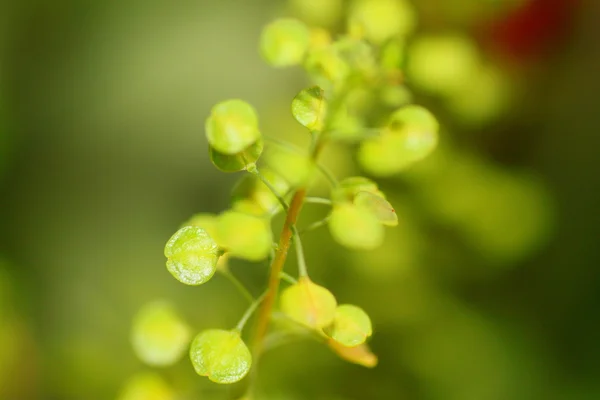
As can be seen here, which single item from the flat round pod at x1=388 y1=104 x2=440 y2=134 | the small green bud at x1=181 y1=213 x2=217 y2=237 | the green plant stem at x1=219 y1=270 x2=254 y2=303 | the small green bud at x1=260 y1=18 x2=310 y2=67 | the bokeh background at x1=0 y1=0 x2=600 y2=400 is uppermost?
the small green bud at x1=260 y1=18 x2=310 y2=67

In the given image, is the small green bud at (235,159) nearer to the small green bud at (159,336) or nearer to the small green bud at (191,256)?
the small green bud at (191,256)

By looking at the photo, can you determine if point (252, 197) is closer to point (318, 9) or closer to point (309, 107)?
point (309, 107)

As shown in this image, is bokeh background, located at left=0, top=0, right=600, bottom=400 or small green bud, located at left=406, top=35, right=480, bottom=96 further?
bokeh background, located at left=0, top=0, right=600, bottom=400

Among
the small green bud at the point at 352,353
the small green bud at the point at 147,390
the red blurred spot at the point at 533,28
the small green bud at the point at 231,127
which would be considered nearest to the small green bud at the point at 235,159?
the small green bud at the point at 231,127

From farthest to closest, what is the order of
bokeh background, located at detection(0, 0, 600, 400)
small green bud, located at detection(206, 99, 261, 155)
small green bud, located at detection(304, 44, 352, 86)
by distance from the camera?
bokeh background, located at detection(0, 0, 600, 400) → small green bud, located at detection(304, 44, 352, 86) → small green bud, located at detection(206, 99, 261, 155)

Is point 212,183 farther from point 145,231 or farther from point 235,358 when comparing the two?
point 235,358

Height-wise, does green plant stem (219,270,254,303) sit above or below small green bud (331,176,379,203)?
below

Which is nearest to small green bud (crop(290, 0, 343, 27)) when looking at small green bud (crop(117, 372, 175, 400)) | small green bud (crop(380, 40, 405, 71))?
small green bud (crop(380, 40, 405, 71))

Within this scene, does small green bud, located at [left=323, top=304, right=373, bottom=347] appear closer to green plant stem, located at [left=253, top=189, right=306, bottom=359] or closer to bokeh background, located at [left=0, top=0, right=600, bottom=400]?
green plant stem, located at [left=253, top=189, right=306, bottom=359]
